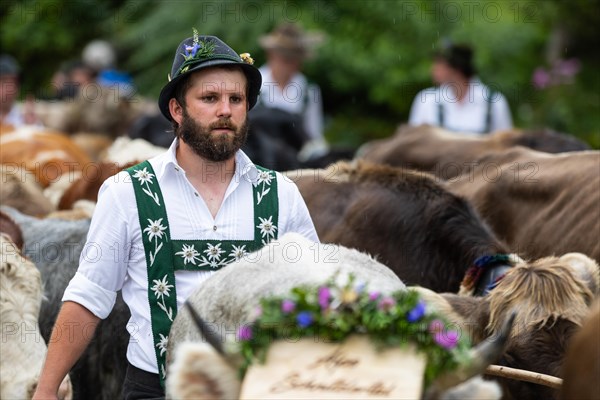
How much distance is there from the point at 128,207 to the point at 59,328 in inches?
19.6

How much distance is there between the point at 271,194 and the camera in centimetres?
426

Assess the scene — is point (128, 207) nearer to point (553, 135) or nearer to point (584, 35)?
point (553, 135)

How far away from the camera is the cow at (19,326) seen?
16.1 ft

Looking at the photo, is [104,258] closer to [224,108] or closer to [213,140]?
[213,140]

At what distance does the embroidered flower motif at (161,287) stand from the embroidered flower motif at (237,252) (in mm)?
261

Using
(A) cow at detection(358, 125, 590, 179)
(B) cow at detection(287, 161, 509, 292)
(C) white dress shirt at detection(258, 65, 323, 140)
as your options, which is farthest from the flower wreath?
(C) white dress shirt at detection(258, 65, 323, 140)

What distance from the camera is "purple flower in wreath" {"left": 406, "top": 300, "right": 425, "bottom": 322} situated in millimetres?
2979

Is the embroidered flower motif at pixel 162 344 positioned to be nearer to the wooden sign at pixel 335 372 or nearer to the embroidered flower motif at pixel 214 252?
the embroidered flower motif at pixel 214 252

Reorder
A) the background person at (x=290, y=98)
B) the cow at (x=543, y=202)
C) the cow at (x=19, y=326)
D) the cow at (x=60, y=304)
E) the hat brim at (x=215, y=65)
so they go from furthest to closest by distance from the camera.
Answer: the background person at (x=290, y=98), the cow at (x=543, y=202), the cow at (x=60, y=304), the cow at (x=19, y=326), the hat brim at (x=215, y=65)

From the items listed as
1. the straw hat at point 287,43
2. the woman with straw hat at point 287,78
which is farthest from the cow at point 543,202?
the straw hat at point 287,43

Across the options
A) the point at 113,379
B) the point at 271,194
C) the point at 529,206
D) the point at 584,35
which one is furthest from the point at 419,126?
the point at 584,35

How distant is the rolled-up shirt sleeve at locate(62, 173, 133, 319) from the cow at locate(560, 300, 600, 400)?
1.63 meters

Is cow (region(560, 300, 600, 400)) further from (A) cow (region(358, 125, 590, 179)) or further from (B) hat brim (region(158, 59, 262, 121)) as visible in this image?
(A) cow (region(358, 125, 590, 179))

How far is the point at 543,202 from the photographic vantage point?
697cm
